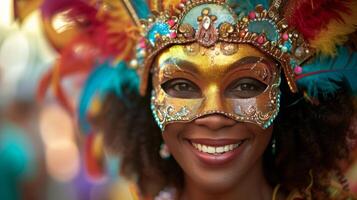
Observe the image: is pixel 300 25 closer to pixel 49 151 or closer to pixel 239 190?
pixel 239 190

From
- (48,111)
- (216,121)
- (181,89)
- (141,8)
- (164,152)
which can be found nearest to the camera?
(216,121)

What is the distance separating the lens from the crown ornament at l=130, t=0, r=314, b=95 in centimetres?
200

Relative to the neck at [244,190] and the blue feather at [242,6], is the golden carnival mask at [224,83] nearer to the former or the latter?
the blue feather at [242,6]

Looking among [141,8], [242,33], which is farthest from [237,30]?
[141,8]

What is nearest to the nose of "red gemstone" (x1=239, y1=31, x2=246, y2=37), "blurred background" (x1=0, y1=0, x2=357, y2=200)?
"red gemstone" (x1=239, y1=31, x2=246, y2=37)

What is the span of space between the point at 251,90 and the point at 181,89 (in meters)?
0.22

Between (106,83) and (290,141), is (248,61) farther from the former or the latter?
(106,83)

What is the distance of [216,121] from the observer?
1956mm

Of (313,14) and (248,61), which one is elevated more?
(313,14)

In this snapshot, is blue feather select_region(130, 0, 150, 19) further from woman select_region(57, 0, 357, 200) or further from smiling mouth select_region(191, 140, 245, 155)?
smiling mouth select_region(191, 140, 245, 155)

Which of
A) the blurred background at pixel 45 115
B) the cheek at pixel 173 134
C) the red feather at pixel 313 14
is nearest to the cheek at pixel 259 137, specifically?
the cheek at pixel 173 134

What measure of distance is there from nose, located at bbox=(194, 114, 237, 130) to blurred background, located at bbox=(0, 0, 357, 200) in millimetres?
610

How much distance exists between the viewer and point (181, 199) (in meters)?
2.35

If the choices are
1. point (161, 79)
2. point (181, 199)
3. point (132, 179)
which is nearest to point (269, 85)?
point (161, 79)
